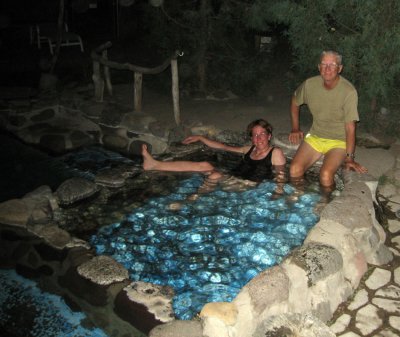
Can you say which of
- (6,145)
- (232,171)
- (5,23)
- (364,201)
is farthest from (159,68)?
(5,23)

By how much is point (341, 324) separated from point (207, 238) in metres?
1.74

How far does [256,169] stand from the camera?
584 cm

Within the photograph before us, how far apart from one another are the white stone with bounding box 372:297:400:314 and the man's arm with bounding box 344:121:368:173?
5.69ft

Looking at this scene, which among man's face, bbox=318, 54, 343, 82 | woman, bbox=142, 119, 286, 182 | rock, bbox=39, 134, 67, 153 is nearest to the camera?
man's face, bbox=318, 54, 343, 82

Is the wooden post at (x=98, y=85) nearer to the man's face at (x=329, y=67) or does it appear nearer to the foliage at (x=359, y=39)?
the foliage at (x=359, y=39)

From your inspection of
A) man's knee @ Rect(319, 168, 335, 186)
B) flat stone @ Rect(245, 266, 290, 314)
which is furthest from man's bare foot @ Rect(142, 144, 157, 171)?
flat stone @ Rect(245, 266, 290, 314)

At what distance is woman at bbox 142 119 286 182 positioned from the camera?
560cm

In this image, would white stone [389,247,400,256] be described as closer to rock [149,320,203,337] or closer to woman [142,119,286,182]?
woman [142,119,286,182]

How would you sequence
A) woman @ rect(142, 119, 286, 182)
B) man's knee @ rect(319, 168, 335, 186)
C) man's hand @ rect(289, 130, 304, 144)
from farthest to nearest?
man's hand @ rect(289, 130, 304, 144)
woman @ rect(142, 119, 286, 182)
man's knee @ rect(319, 168, 335, 186)

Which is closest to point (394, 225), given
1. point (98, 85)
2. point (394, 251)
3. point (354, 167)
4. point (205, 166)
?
point (394, 251)

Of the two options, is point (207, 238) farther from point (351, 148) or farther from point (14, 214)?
point (14, 214)

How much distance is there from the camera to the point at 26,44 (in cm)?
1301

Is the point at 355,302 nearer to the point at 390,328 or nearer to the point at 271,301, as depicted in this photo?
the point at 390,328

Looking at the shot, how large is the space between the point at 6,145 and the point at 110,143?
193 cm
